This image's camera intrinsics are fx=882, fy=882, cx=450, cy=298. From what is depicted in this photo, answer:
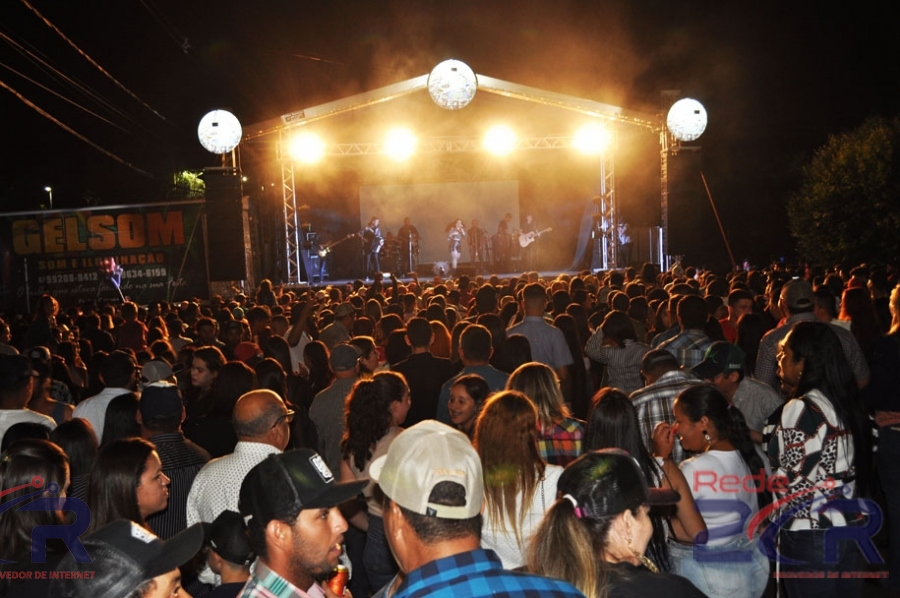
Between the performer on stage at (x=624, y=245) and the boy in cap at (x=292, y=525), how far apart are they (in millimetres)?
18845

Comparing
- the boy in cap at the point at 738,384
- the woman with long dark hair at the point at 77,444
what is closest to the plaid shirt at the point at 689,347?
the boy in cap at the point at 738,384

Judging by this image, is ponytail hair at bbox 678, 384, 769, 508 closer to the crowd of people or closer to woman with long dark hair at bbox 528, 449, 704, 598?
the crowd of people

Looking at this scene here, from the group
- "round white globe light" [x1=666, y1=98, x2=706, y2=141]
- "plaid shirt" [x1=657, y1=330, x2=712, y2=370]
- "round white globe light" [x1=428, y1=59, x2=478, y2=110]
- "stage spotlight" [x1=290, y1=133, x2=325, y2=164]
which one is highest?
"round white globe light" [x1=428, y1=59, x2=478, y2=110]

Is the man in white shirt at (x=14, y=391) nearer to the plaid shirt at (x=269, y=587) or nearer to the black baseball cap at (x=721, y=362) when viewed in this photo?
the plaid shirt at (x=269, y=587)

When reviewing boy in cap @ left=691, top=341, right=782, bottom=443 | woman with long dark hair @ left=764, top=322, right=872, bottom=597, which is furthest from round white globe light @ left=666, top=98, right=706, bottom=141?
woman with long dark hair @ left=764, top=322, right=872, bottom=597

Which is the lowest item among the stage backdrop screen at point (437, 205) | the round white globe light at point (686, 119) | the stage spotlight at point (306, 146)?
the stage backdrop screen at point (437, 205)

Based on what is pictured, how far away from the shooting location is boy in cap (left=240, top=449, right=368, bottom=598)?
233cm

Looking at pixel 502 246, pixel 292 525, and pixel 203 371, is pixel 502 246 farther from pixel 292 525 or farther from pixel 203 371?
pixel 292 525

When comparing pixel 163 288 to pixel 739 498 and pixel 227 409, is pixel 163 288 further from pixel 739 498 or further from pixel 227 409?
pixel 739 498

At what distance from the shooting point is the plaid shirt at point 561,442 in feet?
12.8

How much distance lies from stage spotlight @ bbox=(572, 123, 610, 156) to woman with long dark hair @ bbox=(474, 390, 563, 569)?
17.3m

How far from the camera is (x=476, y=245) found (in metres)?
24.0

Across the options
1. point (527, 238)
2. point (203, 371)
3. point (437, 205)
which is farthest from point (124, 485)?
point (437, 205)

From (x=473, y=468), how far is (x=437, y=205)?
22824mm
